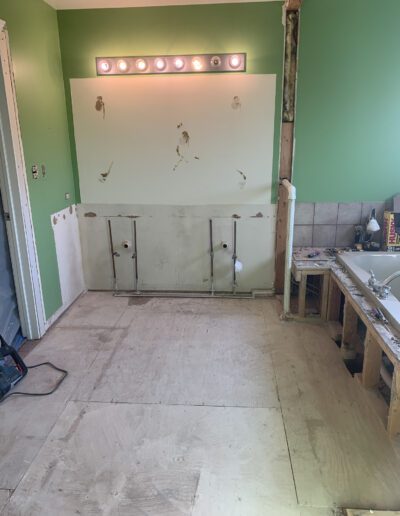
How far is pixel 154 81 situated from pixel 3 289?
7.08ft

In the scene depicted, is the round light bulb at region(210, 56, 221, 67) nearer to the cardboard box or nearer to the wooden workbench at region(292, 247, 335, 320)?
the wooden workbench at region(292, 247, 335, 320)

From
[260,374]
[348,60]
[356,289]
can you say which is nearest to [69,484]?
[260,374]

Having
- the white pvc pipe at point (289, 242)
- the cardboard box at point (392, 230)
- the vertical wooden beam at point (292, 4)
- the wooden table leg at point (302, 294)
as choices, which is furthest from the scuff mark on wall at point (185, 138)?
the cardboard box at point (392, 230)

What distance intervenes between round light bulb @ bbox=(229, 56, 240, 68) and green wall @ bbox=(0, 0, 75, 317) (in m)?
1.51

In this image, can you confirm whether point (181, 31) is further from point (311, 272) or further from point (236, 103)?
point (311, 272)

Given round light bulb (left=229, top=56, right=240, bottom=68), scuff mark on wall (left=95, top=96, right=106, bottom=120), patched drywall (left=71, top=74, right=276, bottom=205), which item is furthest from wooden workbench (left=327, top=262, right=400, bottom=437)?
scuff mark on wall (left=95, top=96, right=106, bottom=120)

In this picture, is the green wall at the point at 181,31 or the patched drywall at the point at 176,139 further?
the patched drywall at the point at 176,139

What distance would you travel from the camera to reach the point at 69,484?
1.92 metres

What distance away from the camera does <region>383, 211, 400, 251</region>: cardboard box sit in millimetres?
3609

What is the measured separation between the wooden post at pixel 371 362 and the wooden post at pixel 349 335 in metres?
0.38

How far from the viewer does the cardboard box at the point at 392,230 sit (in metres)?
3.61

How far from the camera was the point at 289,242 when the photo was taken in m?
3.37

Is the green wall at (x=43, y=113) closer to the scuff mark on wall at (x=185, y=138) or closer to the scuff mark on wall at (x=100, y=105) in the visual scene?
the scuff mark on wall at (x=100, y=105)

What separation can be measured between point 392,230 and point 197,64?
2.25 metres
